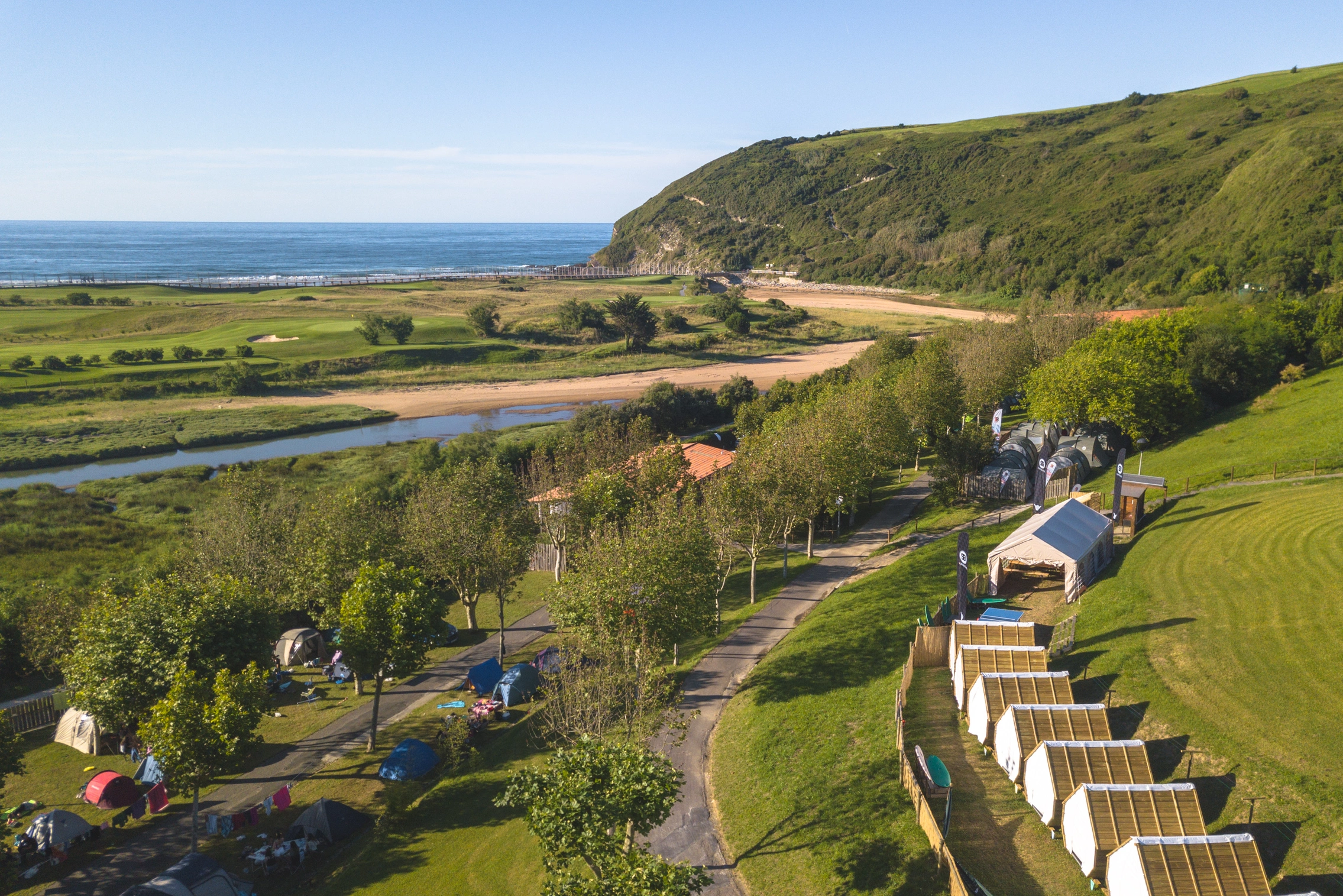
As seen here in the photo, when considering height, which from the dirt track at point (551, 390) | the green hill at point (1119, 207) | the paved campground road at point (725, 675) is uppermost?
the green hill at point (1119, 207)

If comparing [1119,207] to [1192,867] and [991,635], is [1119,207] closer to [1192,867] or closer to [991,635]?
[991,635]

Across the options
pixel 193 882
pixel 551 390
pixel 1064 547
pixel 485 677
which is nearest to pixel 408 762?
pixel 485 677

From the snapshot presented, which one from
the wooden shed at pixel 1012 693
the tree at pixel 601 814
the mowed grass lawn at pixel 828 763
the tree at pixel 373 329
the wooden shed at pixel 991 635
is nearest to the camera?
the tree at pixel 601 814

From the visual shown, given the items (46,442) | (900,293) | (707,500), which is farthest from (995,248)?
(46,442)

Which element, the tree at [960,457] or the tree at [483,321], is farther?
the tree at [483,321]

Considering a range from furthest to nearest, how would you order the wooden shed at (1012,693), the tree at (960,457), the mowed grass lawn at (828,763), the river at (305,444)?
the river at (305,444), the tree at (960,457), the wooden shed at (1012,693), the mowed grass lawn at (828,763)

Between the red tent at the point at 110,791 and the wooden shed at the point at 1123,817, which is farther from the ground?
the wooden shed at the point at 1123,817

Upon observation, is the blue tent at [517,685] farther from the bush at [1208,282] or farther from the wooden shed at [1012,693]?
the bush at [1208,282]

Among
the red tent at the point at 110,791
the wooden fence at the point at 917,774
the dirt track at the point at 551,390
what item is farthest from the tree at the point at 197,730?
the dirt track at the point at 551,390
